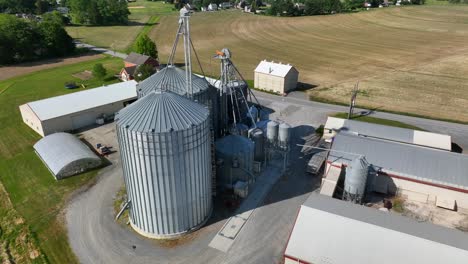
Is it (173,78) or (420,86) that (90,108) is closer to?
(173,78)

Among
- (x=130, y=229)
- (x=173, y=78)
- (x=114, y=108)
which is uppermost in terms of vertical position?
(x=173, y=78)

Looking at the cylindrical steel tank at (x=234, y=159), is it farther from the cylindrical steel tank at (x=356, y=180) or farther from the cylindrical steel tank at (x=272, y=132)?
the cylindrical steel tank at (x=356, y=180)

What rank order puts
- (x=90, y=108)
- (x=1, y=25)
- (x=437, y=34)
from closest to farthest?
(x=90, y=108) < (x=1, y=25) < (x=437, y=34)

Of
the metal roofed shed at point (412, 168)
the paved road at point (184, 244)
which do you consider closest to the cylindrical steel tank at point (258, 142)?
the paved road at point (184, 244)

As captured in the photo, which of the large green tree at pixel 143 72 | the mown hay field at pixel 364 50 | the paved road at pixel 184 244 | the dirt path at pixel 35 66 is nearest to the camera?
the paved road at pixel 184 244

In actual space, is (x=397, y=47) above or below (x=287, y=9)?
below

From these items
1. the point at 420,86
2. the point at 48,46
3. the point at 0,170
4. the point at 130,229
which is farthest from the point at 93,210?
the point at 48,46

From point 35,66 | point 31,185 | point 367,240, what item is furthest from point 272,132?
point 35,66

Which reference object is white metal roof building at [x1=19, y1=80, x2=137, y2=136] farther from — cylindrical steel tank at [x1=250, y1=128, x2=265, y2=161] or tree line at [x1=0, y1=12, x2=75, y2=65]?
tree line at [x1=0, y1=12, x2=75, y2=65]
